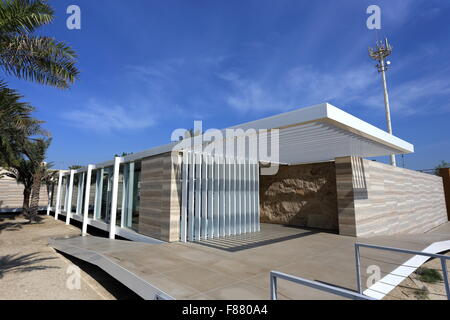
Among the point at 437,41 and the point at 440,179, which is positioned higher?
the point at 437,41

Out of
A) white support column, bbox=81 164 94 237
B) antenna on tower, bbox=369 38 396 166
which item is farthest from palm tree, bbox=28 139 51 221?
antenna on tower, bbox=369 38 396 166

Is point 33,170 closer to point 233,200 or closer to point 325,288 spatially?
point 233,200

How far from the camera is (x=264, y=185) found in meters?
12.2

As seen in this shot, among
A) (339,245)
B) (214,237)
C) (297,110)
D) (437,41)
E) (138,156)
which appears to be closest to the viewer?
(297,110)

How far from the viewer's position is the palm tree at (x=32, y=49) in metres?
4.86

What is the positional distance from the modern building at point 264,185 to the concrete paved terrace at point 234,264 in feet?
4.02

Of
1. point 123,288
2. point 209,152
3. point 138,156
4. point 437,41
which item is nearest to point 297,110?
point 209,152

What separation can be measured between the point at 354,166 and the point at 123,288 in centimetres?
817

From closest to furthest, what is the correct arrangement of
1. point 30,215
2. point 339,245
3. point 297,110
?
point 297,110, point 339,245, point 30,215

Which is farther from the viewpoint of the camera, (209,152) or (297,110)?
(209,152)

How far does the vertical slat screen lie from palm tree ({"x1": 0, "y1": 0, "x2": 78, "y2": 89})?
3.99 metres

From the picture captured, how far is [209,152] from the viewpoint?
8094mm

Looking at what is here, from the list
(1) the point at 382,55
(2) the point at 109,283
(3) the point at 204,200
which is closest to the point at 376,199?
(3) the point at 204,200

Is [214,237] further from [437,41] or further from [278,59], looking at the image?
[437,41]
